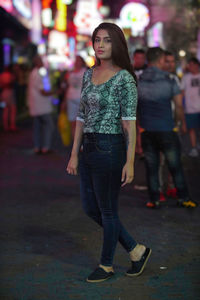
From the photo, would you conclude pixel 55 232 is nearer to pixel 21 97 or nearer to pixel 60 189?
pixel 60 189

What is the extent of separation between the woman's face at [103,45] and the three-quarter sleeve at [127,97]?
8.0 inches

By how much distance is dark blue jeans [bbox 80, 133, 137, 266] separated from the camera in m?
5.14

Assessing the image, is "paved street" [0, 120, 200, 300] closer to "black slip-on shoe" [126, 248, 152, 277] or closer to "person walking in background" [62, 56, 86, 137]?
"black slip-on shoe" [126, 248, 152, 277]

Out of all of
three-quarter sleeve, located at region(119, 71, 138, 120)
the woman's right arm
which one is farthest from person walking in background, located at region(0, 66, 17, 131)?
three-quarter sleeve, located at region(119, 71, 138, 120)

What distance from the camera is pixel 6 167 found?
39.0 ft

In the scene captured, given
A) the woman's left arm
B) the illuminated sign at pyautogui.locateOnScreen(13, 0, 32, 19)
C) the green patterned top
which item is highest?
the illuminated sign at pyautogui.locateOnScreen(13, 0, 32, 19)

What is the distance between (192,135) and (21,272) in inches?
332

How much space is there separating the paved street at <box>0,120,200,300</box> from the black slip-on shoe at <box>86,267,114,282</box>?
2.5 inches

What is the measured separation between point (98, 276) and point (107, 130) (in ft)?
3.69

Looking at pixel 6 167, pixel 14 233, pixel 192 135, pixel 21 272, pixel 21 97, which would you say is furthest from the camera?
pixel 21 97

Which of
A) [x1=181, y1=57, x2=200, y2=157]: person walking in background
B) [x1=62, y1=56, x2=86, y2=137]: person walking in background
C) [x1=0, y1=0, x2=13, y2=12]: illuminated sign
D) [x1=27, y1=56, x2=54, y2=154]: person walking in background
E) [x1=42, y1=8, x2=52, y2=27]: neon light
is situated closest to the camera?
[x1=181, y1=57, x2=200, y2=157]: person walking in background

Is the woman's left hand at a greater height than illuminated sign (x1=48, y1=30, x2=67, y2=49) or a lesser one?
lesser

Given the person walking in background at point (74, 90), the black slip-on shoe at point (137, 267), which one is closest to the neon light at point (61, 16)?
the person walking in background at point (74, 90)

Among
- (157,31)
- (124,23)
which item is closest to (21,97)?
(157,31)
